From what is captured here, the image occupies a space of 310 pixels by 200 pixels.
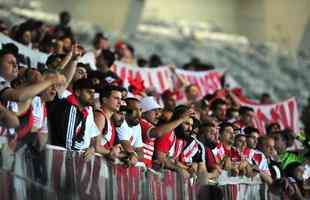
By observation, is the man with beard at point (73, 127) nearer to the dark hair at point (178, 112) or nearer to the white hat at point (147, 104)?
the dark hair at point (178, 112)

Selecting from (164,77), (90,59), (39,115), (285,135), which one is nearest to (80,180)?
(39,115)

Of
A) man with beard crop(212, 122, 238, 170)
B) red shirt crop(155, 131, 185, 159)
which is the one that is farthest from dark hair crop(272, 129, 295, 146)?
red shirt crop(155, 131, 185, 159)

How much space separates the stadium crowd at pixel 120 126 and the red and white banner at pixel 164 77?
1.37 metres

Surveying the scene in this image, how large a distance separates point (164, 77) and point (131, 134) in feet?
20.8

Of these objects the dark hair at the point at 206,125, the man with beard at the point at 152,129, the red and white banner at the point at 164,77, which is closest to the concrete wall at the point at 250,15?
the red and white banner at the point at 164,77

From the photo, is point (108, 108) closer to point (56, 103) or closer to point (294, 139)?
point (56, 103)

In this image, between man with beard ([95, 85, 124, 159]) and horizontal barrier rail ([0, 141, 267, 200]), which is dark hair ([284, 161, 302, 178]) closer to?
horizontal barrier rail ([0, 141, 267, 200])

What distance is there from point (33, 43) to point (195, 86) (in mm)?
3276

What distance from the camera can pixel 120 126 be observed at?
10062mm

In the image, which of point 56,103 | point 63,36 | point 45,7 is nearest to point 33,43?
point 63,36

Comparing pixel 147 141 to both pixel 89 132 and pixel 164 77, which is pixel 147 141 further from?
pixel 164 77

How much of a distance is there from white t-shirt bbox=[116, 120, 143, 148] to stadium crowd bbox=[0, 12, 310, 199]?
0.01m

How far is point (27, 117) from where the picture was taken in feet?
27.6

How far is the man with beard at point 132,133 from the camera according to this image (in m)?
9.81
